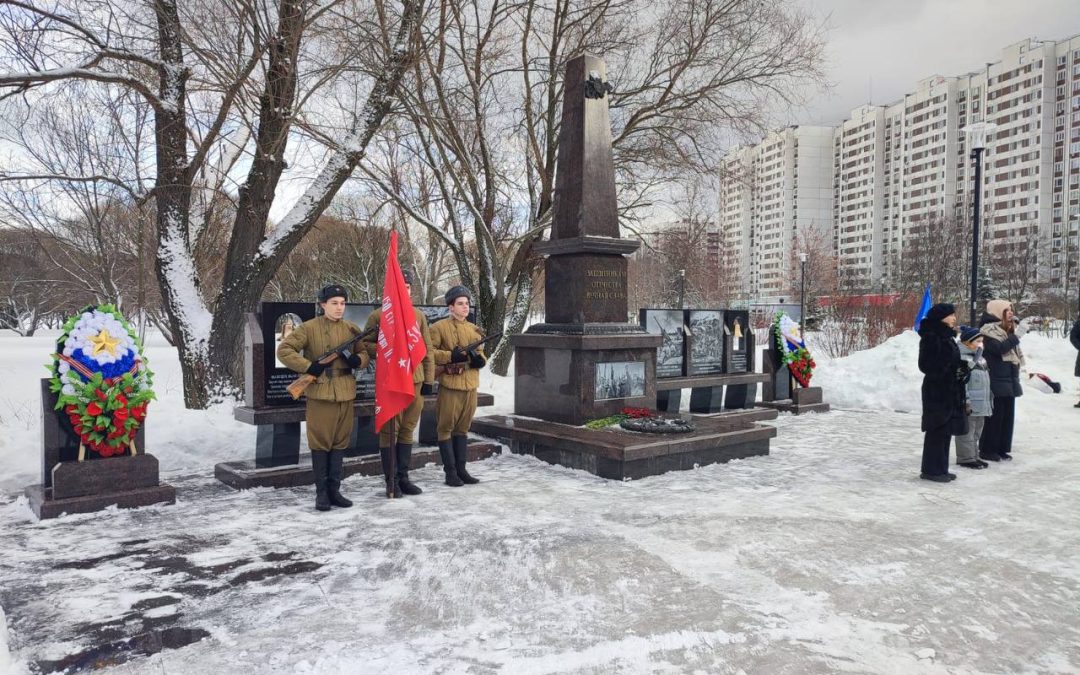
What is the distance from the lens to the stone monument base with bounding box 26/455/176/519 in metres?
5.62

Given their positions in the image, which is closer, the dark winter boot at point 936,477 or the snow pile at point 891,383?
the dark winter boot at point 936,477

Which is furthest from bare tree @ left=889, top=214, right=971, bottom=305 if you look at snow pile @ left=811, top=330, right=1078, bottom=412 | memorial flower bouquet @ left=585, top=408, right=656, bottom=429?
memorial flower bouquet @ left=585, top=408, right=656, bottom=429

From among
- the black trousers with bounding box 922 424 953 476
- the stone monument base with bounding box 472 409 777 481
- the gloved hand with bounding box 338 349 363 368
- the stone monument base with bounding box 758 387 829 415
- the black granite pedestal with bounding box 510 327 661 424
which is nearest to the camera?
the gloved hand with bounding box 338 349 363 368

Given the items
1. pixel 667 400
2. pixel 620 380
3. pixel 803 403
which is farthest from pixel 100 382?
pixel 803 403

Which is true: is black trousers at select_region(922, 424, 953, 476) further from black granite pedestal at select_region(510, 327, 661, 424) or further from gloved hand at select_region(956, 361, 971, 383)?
black granite pedestal at select_region(510, 327, 661, 424)

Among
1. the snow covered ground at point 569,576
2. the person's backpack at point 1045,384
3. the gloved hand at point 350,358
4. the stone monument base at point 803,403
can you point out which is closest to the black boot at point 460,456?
the snow covered ground at point 569,576

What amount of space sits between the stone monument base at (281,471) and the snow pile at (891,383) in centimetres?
926

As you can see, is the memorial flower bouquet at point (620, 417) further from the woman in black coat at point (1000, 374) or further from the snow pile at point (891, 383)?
the snow pile at point (891, 383)

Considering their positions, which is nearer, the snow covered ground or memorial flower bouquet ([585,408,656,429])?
the snow covered ground

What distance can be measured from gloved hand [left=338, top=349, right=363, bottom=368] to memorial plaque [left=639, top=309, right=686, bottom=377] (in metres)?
6.17

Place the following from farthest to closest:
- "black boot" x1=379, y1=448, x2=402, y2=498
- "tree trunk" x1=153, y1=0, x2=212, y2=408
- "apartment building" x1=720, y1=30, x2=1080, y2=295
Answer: "apartment building" x1=720, y1=30, x2=1080, y2=295
"tree trunk" x1=153, y1=0, x2=212, y2=408
"black boot" x1=379, y1=448, x2=402, y2=498

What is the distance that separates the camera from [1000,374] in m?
8.05

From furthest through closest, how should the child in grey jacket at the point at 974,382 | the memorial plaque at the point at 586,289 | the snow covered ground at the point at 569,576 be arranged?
the memorial plaque at the point at 586,289
the child in grey jacket at the point at 974,382
the snow covered ground at the point at 569,576

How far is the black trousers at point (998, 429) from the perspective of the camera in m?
8.17
